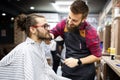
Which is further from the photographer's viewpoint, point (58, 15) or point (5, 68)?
point (58, 15)

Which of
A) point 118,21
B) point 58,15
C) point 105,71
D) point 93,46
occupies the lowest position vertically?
point 105,71

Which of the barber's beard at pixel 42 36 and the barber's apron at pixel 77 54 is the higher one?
the barber's beard at pixel 42 36

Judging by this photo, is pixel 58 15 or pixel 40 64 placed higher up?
pixel 58 15

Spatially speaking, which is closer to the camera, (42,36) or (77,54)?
(42,36)

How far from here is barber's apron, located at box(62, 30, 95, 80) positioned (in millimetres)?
2457

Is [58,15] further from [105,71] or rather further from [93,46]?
[93,46]

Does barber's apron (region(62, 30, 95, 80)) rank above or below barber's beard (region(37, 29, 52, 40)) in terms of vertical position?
below

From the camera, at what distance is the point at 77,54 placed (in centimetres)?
251

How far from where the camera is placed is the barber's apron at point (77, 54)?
8.06 ft

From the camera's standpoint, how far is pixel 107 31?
4734 mm

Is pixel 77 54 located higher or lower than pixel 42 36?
lower

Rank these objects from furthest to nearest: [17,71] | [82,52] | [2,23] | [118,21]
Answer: [2,23] < [118,21] < [82,52] < [17,71]

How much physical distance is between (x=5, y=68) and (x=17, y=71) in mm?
111

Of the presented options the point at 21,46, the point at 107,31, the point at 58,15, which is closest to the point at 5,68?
the point at 21,46
